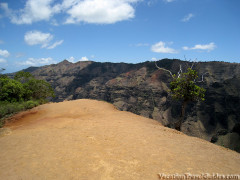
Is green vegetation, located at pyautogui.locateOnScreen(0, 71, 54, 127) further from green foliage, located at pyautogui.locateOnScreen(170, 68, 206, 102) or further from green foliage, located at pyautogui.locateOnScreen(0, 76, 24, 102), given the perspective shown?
green foliage, located at pyautogui.locateOnScreen(170, 68, 206, 102)

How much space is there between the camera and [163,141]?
24.2ft

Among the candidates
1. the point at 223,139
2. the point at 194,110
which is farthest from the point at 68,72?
the point at 223,139

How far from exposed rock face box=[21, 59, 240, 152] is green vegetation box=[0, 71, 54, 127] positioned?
Answer: 84.2ft

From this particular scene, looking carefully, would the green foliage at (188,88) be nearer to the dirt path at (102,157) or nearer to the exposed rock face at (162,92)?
the dirt path at (102,157)

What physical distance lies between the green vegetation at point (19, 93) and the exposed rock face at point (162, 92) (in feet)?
84.2

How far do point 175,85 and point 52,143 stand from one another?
10.4 m

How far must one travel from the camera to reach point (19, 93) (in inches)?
803

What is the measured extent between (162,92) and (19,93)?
56.3 metres

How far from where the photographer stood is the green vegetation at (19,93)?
1614 cm

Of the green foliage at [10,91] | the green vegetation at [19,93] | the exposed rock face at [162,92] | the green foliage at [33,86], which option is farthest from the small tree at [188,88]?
the green foliage at [33,86]

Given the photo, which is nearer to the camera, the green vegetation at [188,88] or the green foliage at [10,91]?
the green vegetation at [188,88]

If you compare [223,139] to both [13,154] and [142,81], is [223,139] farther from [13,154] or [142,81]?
[142,81]

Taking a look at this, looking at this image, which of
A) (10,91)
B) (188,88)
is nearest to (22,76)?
(10,91)

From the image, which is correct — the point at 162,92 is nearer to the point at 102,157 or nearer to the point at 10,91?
the point at 10,91
